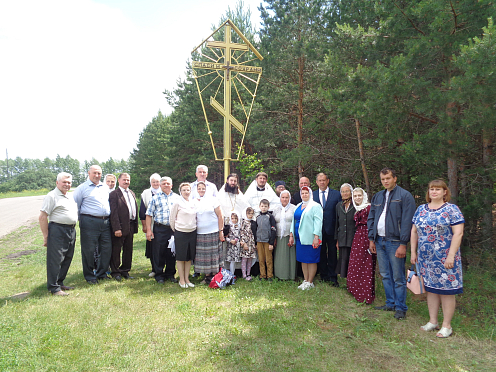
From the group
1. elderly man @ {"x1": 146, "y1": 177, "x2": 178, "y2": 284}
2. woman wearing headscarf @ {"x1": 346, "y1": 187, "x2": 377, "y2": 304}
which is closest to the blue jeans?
woman wearing headscarf @ {"x1": 346, "y1": 187, "x2": 377, "y2": 304}

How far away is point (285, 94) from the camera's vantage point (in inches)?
420

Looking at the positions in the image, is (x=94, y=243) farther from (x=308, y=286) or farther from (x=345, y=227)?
(x=345, y=227)

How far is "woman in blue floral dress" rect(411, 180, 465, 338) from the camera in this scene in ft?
12.3

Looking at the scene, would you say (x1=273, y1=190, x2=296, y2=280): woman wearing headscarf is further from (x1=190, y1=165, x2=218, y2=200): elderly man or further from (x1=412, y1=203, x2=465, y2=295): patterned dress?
(x1=412, y1=203, x2=465, y2=295): patterned dress

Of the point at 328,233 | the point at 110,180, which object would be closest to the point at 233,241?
the point at 328,233

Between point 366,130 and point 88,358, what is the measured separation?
7.20 m

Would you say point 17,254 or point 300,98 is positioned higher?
point 300,98

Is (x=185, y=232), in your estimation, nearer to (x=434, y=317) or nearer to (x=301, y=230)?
(x=301, y=230)

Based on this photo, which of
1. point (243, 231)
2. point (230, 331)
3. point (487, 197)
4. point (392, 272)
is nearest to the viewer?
point (230, 331)

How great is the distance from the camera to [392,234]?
4418 millimetres

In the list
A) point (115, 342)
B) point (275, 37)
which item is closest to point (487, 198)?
point (115, 342)

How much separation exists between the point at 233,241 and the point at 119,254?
7.15 feet

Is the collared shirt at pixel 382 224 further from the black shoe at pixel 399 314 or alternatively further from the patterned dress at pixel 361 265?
the black shoe at pixel 399 314

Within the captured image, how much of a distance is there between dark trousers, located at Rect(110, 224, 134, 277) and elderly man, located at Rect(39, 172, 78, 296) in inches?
39.4
